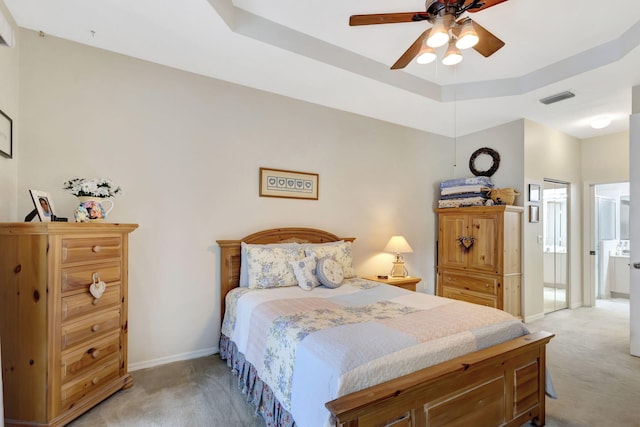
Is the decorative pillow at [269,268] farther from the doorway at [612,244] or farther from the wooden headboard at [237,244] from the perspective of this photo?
the doorway at [612,244]

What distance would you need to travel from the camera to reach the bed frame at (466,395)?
4.31 feet

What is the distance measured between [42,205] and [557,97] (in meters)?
4.85

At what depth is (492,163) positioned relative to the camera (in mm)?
4469

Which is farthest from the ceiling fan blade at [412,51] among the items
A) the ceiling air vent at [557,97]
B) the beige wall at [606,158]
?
the beige wall at [606,158]

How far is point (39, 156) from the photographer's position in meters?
2.42

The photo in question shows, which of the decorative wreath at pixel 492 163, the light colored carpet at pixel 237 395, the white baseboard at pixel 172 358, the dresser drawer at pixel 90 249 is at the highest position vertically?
the decorative wreath at pixel 492 163

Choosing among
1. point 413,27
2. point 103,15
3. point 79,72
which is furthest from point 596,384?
point 79,72

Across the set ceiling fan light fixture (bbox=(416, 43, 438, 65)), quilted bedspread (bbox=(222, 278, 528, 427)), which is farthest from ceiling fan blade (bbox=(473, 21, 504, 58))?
quilted bedspread (bbox=(222, 278, 528, 427))

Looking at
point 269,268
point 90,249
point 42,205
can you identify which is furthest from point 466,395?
point 42,205

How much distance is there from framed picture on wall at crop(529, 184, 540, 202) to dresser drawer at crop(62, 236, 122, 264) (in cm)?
467

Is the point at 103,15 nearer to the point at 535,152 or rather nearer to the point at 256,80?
the point at 256,80

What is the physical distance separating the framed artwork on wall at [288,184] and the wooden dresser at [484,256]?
6.92ft

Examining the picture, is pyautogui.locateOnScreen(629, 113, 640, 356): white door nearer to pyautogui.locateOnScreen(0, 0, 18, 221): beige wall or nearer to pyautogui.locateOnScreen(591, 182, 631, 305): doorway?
pyautogui.locateOnScreen(591, 182, 631, 305): doorway

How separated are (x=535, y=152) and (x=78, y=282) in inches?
203
